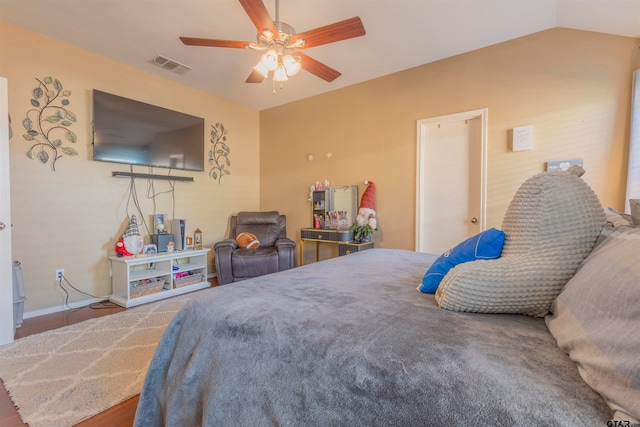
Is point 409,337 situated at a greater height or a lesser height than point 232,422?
greater

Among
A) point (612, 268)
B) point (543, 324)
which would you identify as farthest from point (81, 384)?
point (612, 268)

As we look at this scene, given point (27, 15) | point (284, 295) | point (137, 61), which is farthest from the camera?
point (137, 61)

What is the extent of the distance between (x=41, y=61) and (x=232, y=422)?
3.87 m

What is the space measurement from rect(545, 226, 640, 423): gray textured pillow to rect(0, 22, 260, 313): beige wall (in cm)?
399

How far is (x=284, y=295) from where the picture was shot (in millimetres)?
1153

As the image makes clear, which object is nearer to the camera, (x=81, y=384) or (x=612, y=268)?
(x=612, y=268)

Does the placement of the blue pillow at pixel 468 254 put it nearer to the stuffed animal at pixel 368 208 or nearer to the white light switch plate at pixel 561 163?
the white light switch plate at pixel 561 163

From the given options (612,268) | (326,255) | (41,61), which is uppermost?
(41,61)

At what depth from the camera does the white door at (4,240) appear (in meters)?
2.11

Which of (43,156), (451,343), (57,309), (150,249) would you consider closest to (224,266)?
(150,249)

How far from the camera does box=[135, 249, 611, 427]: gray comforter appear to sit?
56cm

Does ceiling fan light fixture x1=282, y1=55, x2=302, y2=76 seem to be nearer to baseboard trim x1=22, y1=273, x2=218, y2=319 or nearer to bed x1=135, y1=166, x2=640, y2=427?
bed x1=135, y1=166, x2=640, y2=427

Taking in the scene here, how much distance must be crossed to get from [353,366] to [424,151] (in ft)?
10.6

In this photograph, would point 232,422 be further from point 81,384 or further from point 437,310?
point 81,384
